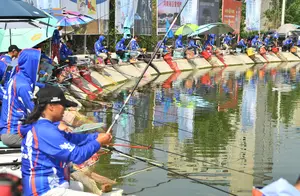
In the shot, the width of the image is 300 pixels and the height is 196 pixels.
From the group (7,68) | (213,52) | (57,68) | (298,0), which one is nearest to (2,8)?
(7,68)

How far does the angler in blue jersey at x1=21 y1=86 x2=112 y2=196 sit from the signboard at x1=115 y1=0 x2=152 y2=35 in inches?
808

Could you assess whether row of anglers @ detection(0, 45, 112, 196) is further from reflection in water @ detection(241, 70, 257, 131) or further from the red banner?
the red banner

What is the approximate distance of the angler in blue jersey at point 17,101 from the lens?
5891mm

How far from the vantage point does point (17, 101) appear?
234 inches

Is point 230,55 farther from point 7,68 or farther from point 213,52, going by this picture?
point 7,68

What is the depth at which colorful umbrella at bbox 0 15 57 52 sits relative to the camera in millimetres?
11586

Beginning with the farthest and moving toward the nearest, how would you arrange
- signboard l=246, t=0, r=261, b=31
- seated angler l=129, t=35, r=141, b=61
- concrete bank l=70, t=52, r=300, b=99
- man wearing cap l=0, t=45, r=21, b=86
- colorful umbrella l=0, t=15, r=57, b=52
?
signboard l=246, t=0, r=261, b=31
seated angler l=129, t=35, r=141, b=61
concrete bank l=70, t=52, r=300, b=99
colorful umbrella l=0, t=15, r=57, b=52
man wearing cap l=0, t=45, r=21, b=86

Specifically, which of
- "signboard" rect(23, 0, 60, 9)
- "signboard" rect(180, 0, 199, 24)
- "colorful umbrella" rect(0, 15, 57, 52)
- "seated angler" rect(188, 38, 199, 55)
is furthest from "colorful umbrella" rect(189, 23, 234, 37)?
"colorful umbrella" rect(0, 15, 57, 52)

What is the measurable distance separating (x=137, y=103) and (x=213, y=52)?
48.9 feet

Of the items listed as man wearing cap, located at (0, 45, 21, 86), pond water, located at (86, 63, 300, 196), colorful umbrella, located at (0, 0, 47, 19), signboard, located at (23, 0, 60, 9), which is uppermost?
signboard, located at (23, 0, 60, 9)

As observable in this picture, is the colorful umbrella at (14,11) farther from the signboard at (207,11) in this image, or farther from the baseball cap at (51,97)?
the signboard at (207,11)

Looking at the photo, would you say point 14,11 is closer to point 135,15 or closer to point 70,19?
point 70,19

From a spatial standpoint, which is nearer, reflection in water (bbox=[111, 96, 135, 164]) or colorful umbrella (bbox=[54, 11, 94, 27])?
reflection in water (bbox=[111, 96, 135, 164])

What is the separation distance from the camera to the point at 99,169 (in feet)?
26.2
